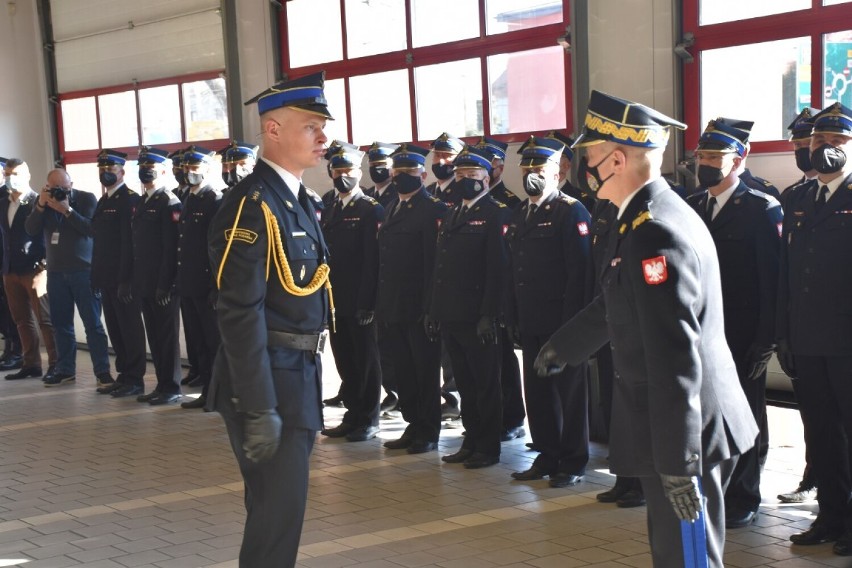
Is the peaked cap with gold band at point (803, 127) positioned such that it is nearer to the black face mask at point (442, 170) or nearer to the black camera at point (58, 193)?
the black face mask at point (442, 170)

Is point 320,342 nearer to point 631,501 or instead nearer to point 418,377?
point 631,501

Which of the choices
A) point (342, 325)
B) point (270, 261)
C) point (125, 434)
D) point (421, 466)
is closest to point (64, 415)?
point (125, 434)

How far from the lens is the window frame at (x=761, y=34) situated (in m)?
6.55

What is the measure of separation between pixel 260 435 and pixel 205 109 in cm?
872

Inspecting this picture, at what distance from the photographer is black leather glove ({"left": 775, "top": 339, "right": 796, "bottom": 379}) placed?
4633 mm

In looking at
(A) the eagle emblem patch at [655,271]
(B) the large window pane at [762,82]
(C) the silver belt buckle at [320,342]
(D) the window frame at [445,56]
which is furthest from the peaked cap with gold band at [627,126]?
(D) the window frame at [445,56]

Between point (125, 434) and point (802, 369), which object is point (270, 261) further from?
point (125, 434)

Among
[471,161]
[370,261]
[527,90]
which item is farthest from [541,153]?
[527,90]

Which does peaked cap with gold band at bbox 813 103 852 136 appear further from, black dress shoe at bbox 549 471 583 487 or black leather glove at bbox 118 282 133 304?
black leather glove at bbox 118 282 133 304

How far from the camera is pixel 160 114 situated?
12.1m

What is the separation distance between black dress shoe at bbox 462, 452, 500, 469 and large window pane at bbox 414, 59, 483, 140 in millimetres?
3712

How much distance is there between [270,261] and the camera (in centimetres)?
341

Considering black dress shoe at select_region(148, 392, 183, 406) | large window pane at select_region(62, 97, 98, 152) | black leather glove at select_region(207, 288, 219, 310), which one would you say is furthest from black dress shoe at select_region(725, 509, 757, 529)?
large window pane at select_region(62, 97, 98, 152)

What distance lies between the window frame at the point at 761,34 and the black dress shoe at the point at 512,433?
216cm
